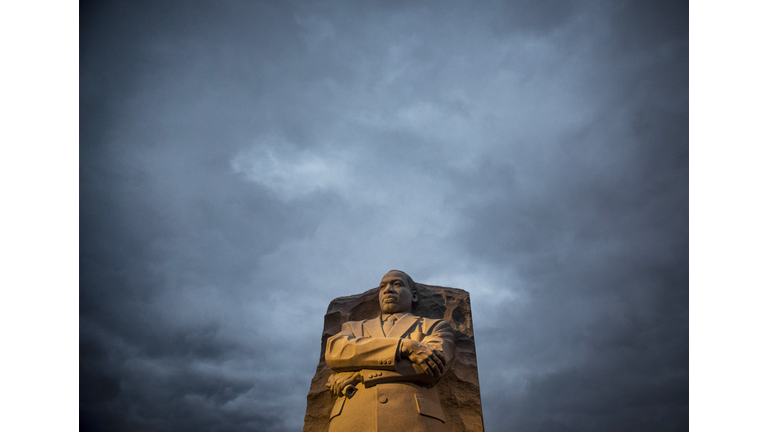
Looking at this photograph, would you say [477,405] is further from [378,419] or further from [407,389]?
[378,419]

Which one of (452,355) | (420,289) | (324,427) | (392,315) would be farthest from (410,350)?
(420,289)

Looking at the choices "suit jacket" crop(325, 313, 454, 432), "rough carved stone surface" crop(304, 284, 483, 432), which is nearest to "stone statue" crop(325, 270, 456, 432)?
"suit jacket" crop(325, 313, 454, 432)

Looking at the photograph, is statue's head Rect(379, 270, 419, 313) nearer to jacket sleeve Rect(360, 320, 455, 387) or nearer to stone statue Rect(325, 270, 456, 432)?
stone statue Rect(325, 270, 456, 432)

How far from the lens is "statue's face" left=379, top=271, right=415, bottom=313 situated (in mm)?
7480

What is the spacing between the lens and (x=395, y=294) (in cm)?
753

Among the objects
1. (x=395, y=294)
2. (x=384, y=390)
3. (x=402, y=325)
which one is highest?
(x=395, y=294)

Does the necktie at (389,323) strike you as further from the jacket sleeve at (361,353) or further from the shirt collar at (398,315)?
the jacket sleeve at (361,353)

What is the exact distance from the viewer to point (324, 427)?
6762mm

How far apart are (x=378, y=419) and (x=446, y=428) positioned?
1.01 meters

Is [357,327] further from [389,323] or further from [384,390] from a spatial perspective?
[384,390]

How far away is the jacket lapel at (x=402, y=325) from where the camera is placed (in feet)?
22.2

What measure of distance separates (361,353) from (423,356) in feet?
2.73

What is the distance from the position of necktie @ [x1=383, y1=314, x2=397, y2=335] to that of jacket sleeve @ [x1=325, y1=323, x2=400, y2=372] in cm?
73

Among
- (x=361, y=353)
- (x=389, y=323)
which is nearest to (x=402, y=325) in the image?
(x=389, y=323)
